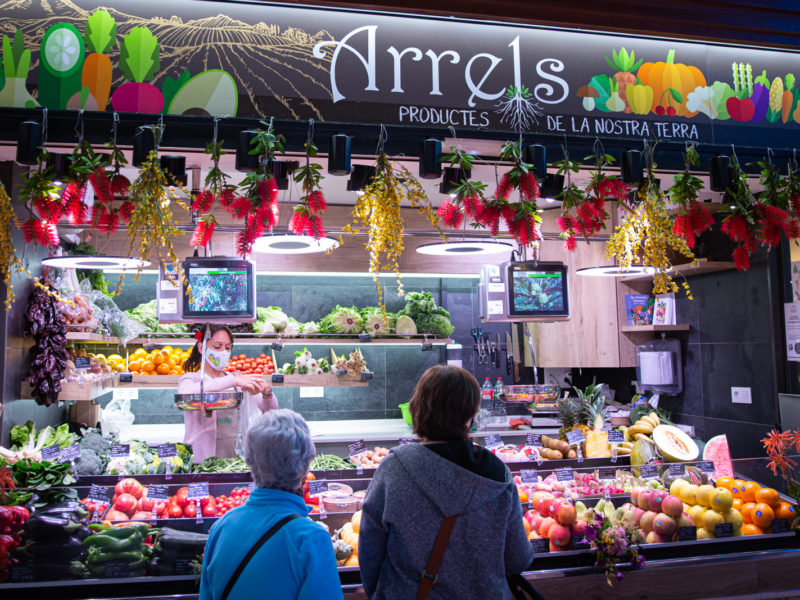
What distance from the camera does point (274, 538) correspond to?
184cm

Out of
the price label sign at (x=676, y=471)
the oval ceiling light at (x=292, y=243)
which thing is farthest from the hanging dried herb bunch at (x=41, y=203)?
the price label sign at (x=676, y=471)

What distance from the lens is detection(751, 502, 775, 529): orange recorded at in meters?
3.31

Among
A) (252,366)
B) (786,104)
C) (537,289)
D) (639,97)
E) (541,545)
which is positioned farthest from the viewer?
(252,366)

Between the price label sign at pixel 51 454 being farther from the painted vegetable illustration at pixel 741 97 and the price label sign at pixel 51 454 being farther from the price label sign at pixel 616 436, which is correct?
the painted vegetable illustration at pixel 741 97

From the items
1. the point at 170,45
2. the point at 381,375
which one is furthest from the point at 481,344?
the point at 170,45

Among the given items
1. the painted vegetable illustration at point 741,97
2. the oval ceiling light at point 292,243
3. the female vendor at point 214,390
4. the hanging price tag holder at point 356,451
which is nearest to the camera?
the oval ceiling light at point 292,243

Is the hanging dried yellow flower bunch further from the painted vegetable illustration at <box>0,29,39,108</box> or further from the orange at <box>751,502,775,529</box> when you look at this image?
the orange at <box>751,502,775,529</box>

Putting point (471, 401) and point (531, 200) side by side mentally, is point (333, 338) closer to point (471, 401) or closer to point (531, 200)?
point (531, 200)

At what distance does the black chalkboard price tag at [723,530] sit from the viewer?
3.19 m

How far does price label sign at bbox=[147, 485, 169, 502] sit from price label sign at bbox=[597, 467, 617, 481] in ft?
8.53

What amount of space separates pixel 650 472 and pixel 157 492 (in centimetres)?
297

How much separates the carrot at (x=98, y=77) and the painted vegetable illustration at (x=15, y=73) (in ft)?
1.16

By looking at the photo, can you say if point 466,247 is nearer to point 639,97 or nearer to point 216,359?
point 639,97

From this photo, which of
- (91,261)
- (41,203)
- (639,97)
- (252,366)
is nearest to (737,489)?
(639,97)
